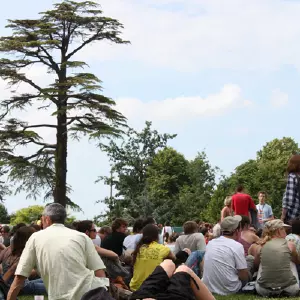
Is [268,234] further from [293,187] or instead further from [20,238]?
[20,238]

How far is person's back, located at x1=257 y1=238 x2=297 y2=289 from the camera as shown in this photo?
11875 mm

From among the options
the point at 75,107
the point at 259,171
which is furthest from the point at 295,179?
the point at 259,171

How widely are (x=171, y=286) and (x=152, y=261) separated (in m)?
3.83

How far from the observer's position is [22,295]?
13.6 m

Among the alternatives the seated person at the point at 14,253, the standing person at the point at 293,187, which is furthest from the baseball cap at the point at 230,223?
the seated person at the point at 14,253

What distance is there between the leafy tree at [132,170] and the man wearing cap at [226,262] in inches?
2186

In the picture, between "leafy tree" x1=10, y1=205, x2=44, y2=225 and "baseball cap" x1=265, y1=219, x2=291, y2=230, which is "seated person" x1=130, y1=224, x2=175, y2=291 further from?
"leafy tree" x1=10, y1=205, x2=44, y2=225

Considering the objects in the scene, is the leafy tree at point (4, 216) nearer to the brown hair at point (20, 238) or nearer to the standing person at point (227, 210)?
the standing person at point (227, 210)

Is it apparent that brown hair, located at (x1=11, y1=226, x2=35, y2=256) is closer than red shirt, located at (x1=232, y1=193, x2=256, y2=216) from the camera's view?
Yes

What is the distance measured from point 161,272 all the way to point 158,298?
0.36 meters

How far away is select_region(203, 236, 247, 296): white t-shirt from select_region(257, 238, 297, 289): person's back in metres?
0.62

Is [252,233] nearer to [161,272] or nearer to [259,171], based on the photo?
[161,272]

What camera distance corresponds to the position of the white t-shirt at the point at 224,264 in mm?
12594

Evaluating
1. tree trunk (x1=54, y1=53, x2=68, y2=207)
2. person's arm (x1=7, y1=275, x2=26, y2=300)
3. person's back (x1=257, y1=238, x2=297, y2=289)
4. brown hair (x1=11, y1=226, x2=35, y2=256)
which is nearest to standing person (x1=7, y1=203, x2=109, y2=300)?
person's arm (x1=7, y1=275, x2=26, y2=300)
